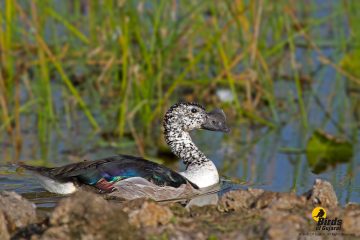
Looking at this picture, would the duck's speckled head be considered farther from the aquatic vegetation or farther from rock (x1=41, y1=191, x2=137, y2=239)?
rock (x1=41, y1=191, x2=137, y2=239)

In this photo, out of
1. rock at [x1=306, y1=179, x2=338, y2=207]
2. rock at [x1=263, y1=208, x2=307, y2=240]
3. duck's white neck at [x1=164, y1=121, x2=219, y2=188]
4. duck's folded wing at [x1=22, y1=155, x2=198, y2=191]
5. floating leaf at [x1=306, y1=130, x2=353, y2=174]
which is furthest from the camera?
floating leaf at [x1=306, y1=130, x2=353, y2=174]

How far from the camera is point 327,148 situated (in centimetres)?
991

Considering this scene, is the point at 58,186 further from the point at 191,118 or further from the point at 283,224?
the point at 283,224

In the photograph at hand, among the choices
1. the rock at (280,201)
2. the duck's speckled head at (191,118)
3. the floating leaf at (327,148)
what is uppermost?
the floating leaf at (327,148)

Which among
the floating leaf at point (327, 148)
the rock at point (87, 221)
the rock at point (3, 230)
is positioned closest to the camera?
the rock at point (87, 221)

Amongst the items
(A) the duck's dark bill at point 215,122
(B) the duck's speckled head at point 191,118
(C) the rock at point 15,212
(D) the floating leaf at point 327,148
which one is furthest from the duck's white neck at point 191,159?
(C) the rock at point 15,212

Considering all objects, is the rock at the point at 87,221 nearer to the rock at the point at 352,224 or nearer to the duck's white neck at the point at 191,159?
the rock at the point at 352,224

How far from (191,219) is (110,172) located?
6.90ft

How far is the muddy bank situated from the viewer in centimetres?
557

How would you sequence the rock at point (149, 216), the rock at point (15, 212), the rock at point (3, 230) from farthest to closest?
the rock at point (15, 212) < the rock at point (3, 230) < the rock at point (149, 216)

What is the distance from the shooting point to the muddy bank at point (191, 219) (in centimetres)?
557

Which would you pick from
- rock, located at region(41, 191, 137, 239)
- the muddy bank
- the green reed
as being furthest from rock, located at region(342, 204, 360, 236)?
the green reed

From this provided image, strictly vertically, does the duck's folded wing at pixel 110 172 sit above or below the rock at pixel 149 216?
above

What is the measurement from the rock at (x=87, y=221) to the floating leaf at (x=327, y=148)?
176 inches
